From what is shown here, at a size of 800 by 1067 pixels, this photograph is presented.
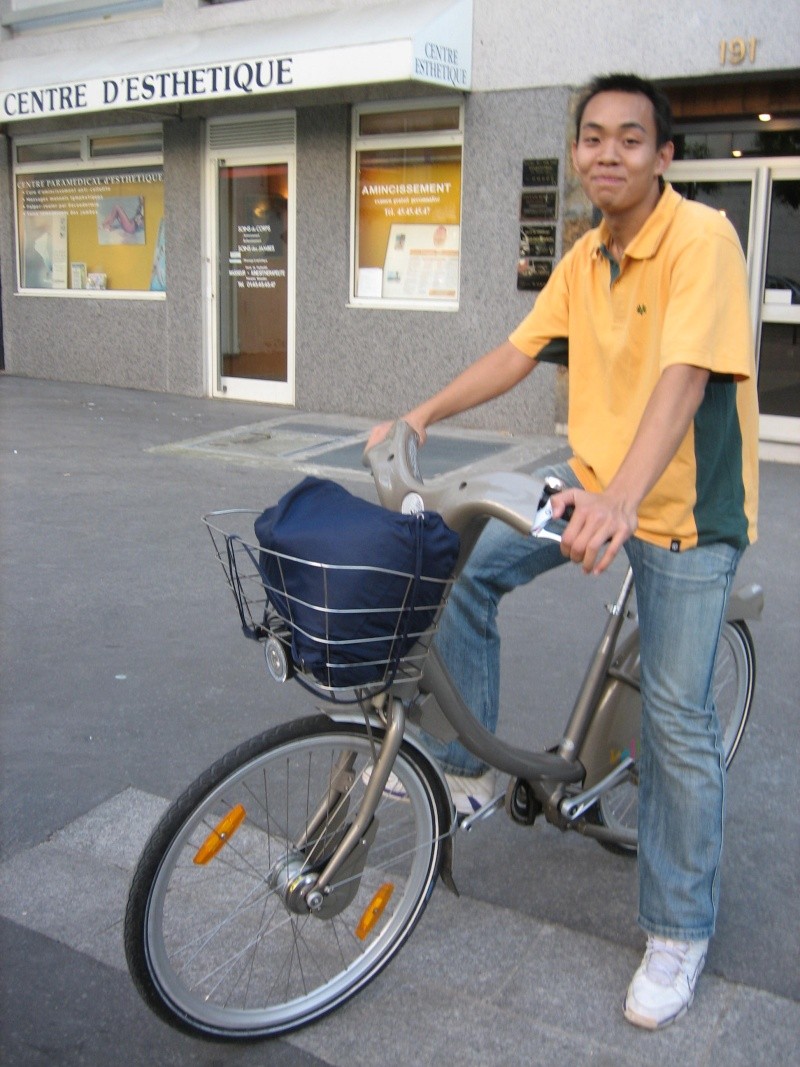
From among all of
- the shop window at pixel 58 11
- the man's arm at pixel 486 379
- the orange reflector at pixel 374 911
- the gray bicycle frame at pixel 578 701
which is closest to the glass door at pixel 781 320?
the gray bicycle frame at pixel 578 701

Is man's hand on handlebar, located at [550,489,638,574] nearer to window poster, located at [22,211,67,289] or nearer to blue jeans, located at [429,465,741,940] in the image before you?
blue jeans, located at [429,465,741,940]

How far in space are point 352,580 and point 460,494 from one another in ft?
1.04

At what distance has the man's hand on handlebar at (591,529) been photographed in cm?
207

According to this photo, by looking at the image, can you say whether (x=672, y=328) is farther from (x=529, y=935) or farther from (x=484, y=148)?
→ (x=484, y=148)

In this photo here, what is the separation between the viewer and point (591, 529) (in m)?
2.08

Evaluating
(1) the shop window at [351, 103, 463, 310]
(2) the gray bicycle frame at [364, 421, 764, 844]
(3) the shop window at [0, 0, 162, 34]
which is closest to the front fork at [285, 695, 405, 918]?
(2) the gray bicycle frame at [364, 421, 764, 844]

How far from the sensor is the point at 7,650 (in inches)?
190

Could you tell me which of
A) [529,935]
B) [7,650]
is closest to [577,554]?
[529,935]

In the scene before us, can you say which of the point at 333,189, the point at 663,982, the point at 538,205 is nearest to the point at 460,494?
the point at 663,982

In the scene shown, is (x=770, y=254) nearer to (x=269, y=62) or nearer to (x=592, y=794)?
(x=269, y=62)

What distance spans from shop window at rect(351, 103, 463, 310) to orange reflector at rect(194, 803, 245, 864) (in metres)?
8.66

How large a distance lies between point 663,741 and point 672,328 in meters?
0.90

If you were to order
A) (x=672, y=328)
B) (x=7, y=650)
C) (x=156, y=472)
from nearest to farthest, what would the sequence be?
(x=672, y=328)
(x=7, y=650)
(x=156, y=472)

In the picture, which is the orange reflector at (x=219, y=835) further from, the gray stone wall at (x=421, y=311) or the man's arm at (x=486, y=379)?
the gray stone wall at (x=421, y=311)
